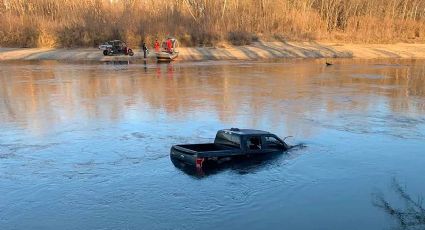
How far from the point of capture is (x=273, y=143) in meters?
17.6

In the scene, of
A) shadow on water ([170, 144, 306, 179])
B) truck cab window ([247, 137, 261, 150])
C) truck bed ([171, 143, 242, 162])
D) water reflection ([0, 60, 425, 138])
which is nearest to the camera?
shadow on water ([170, 144, 306, 179])

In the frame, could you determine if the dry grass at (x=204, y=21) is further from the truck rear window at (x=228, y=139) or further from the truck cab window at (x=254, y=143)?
the truck rear window at (x=228, y=139)

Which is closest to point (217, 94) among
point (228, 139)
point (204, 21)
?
point (228, 139)

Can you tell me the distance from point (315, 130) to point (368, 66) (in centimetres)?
2903

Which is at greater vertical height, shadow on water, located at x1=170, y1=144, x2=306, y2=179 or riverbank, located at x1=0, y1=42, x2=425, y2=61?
shadow on water, located at x1=170, y1=144, x2=306, y2=179

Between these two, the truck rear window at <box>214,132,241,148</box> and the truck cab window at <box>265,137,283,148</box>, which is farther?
the truck cab window at <box>265,137,283,148</box>

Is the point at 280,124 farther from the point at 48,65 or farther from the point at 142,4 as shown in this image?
the point at 142,4

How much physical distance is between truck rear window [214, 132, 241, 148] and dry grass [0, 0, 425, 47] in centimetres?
4499

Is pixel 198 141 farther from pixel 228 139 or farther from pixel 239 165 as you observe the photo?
pixel 239 165

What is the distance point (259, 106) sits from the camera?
82.6 feet

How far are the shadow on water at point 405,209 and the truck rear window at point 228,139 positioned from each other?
4550 mm

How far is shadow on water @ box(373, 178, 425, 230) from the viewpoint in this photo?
11.8 meters

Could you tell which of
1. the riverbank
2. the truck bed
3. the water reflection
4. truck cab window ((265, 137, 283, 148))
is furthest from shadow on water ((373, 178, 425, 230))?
the riverbank

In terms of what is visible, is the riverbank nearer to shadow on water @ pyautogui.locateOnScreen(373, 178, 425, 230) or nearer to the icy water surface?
the icy water surface
